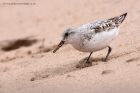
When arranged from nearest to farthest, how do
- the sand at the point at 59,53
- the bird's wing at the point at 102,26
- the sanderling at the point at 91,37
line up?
the sand at the point at 59,53
the sanderling at the point at 91,37
the bird's wing at the point at 102,26

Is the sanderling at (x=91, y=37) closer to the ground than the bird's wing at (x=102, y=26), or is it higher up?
closer to the ground

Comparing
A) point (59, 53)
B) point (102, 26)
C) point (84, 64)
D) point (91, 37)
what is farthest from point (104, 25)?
point (59, 53)

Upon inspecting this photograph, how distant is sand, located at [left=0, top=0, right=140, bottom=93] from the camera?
31.7 feet

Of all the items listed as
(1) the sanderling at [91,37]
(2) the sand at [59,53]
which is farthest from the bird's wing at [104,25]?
(2) the sand at [59,53]

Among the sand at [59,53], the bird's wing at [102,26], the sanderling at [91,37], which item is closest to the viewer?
the sand at [59,53]

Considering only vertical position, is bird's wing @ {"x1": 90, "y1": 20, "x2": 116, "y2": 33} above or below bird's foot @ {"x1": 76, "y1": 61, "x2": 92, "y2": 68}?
above

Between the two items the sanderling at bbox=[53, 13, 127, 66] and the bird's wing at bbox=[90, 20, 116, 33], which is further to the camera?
the bird's wing at bbox=[90, 20, 116, 33]

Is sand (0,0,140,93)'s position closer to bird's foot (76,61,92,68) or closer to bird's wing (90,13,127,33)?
bird's foot (76,61,92,68)

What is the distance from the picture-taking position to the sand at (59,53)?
9.65 meters

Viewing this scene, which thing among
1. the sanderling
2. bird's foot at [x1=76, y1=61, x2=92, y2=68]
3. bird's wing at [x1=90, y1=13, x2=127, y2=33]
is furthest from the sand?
bird's wing at [x1=90, y1=13, x2=127, y2=33]

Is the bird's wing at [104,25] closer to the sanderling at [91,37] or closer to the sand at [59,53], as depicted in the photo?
the sanderling at [91,37]

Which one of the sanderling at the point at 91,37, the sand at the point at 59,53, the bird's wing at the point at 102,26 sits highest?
the bird's wing at the point at 102,26

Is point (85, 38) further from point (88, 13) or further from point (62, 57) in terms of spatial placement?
point (88, 13)

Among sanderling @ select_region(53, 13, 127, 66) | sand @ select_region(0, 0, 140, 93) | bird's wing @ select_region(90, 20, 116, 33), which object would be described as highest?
bird's wing @ select_region(90, 20, 116, 33)
